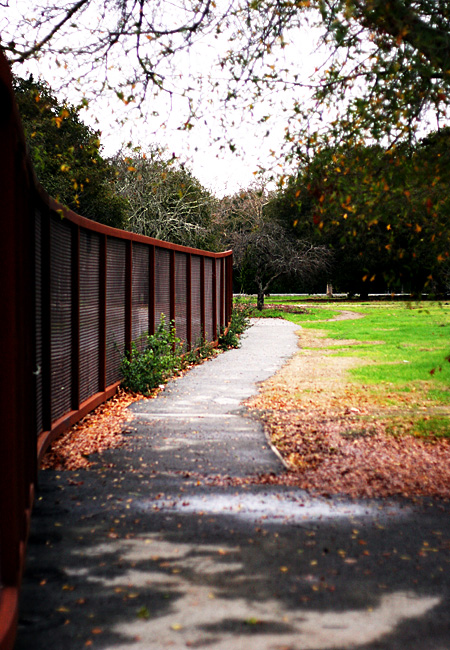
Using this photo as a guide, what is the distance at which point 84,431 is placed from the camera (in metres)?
7.67

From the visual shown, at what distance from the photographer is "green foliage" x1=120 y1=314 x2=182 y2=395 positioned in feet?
34.0

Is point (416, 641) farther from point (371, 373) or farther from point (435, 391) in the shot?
point (371, 373)

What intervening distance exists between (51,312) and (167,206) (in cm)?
2808

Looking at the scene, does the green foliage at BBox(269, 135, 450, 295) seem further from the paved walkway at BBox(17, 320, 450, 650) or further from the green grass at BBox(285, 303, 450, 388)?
the paved walkway at BBox(17, 320, 450, 650)

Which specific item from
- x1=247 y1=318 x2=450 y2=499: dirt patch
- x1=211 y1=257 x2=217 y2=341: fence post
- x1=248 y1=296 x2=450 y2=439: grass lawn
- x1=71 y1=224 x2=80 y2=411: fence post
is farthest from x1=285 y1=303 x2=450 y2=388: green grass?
x1=71 y1=224 x2=80 y2=411: fence post

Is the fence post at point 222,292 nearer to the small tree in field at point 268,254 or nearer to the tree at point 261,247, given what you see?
the tree at point 261,247

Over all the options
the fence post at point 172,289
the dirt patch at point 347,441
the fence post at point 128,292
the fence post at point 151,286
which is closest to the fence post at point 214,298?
the fence post at point 172,289

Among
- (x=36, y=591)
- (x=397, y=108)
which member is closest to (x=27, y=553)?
(x=36, y=591)

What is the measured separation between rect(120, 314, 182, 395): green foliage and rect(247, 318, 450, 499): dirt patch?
5.41 ft

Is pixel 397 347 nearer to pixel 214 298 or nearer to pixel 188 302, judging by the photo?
A: pixel 188 302

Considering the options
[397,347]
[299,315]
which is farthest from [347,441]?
[299,315]

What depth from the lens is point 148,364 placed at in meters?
10.7

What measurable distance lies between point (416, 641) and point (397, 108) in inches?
201

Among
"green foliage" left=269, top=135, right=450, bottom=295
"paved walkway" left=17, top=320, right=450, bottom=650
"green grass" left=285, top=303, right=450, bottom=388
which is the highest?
"green foliage" left=269, top=135, right=450, bottom=295
